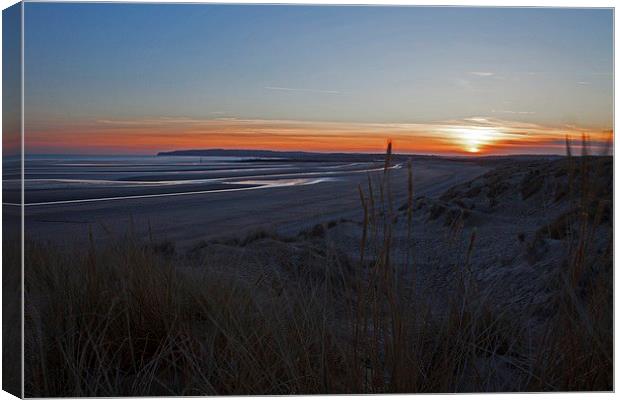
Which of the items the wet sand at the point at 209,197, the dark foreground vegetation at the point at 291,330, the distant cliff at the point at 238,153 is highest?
the distant cliff at the point at 238,153

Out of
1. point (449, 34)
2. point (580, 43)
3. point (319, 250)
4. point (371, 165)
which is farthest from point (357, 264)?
point (580, 43)

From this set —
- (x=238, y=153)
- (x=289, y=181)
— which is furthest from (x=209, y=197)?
(x=289, y=181)

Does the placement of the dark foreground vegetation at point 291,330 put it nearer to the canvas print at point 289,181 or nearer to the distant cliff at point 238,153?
the canvas print at point 289,181

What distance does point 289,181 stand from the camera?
3115 mm

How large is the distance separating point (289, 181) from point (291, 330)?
0.65 meters

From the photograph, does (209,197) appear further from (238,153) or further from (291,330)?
(291,330)

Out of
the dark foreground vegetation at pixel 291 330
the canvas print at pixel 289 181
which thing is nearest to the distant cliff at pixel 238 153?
the canvas print at pixel 289 181

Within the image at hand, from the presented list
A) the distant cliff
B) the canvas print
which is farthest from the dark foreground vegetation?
the distant cliff

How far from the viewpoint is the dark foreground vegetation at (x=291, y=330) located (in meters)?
2.81

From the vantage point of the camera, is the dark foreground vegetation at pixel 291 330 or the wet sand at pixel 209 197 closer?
the dark foreground vegetation at pixel 291 330

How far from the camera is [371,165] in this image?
3.13 m

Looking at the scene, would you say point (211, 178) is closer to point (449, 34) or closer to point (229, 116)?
point (229, 116)

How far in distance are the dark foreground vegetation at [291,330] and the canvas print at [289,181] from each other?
0.01 meters

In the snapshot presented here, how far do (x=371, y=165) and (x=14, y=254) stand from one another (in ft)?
4.92
